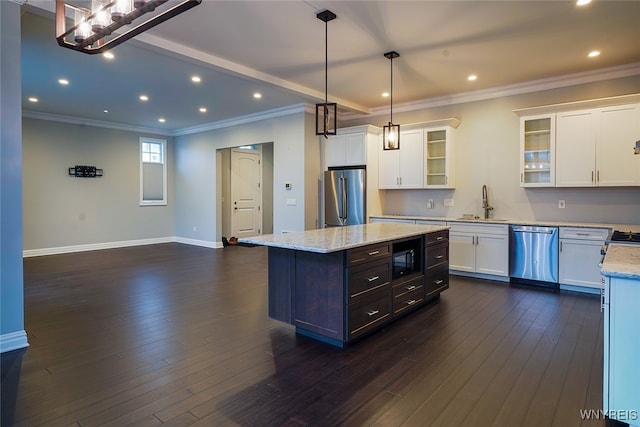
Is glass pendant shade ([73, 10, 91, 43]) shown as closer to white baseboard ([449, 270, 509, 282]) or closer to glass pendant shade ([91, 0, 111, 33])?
glass pendant shade ([91, 0, 111, 33])

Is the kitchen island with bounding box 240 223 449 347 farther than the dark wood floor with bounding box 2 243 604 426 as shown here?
Yes

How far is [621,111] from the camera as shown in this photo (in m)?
4.39

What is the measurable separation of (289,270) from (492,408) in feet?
5.86

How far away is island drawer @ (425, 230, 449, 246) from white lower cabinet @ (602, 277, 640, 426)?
7.02 ft

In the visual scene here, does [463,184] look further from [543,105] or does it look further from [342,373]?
[342,373]

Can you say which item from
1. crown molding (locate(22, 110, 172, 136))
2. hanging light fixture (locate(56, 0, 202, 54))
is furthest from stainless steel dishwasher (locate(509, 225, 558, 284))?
crown molding (locate(22, 110, 172, 136))

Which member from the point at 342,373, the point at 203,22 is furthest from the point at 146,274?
the point at 342,373

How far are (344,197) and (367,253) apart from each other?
336 cm

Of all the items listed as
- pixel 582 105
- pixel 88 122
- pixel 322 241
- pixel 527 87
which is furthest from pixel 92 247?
pixel 582 105

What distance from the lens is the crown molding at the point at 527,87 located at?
15.2ft

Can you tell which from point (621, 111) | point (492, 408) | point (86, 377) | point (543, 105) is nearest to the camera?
point (492, 408)

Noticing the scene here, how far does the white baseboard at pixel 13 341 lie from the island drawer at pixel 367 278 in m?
2.70

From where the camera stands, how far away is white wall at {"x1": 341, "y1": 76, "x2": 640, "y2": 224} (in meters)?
4.73

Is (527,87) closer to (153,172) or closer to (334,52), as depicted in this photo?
(334,52)
